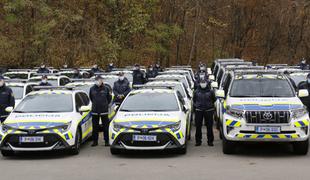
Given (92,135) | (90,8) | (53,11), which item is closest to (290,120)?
(92,135)

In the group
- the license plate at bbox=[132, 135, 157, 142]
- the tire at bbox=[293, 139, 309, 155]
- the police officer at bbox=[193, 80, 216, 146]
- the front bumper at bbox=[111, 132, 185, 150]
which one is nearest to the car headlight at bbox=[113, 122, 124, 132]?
the front bumper at bbox=[111, 132, 185, 150]

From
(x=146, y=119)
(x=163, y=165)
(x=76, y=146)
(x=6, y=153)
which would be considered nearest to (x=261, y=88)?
(x=146, y=119)

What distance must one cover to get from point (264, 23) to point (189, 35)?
8.76 metres

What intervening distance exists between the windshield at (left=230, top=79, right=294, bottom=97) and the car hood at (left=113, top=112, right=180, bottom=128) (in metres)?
1.68

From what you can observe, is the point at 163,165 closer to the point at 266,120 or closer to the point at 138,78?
the point at 266,120

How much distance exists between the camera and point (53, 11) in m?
40.2

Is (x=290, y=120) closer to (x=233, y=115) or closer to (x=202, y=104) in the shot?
A: (x=233, y=115)

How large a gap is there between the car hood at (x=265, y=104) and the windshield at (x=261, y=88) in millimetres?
432

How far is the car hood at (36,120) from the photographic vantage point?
11191 millimetres

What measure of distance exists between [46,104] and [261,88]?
5.20 meters

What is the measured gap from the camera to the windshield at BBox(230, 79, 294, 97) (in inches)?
471

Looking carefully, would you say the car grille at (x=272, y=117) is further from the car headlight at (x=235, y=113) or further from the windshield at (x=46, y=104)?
the windshield at (x=46, y=104)

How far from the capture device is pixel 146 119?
11250 mm

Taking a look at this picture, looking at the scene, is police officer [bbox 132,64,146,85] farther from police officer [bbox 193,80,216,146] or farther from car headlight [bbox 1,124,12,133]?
car headlight [bbox 1,124,12,133]
